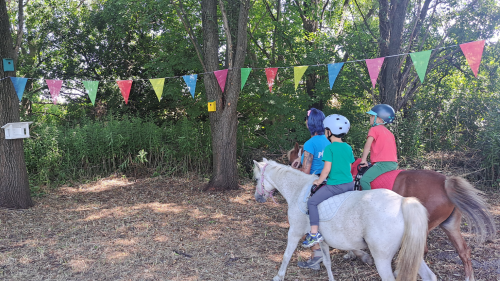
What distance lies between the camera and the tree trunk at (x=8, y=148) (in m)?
5.74

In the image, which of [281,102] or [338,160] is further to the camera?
[281,102]

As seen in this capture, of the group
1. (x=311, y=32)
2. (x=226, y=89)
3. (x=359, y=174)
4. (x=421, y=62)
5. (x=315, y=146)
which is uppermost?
(x=311, y=32)

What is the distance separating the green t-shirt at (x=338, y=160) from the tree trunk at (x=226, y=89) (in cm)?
428

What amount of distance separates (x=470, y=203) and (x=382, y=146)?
3.31 ft

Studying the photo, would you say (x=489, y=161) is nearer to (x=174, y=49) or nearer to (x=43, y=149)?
(x=174, y=49)

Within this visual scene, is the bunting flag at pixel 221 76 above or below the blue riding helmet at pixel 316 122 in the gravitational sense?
above

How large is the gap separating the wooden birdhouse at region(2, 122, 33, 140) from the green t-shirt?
5688 millimetres

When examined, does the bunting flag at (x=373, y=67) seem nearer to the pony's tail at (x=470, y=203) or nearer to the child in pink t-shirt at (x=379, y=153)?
the child in pink t-shirt at (x=379, y=153)

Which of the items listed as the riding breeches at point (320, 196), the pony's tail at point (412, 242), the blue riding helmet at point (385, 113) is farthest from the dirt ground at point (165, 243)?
the blue riding helmet at point (385, 113)

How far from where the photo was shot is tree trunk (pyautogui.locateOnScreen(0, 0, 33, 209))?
18.8ft

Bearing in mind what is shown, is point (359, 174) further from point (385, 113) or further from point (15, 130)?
point (15, 130)

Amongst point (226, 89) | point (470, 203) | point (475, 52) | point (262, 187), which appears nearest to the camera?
point (470, 203)

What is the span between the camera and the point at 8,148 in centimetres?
580

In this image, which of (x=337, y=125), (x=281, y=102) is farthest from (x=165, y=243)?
(x=281, y=102)
